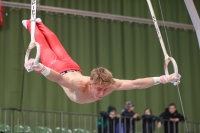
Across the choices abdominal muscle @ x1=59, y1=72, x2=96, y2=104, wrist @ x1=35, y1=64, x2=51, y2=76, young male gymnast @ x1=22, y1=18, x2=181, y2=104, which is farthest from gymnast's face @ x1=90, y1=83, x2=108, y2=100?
wrist @ x1=35, y1=64, x2=51, y2=76

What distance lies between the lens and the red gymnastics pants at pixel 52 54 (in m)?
5.42

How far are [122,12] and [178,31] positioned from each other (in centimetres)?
132

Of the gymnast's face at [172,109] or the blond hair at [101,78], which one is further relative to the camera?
the gymnast's face at [172,109]

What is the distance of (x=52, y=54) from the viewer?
550 cm

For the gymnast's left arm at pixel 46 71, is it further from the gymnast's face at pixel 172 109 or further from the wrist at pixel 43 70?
the gymnast's face at pixel 172 109

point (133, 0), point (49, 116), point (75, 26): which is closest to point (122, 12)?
point (133, 0)

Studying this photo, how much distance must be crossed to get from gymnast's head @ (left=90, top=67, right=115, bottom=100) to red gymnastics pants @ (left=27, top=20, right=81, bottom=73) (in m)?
0.64

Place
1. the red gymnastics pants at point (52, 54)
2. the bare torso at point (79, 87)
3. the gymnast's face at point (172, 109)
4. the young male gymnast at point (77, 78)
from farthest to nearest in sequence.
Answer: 1. the gymnast's face at point (172, 109)
2. the red gymnastics pants at point (52, 54)
3. the bare torso at point (79, 87)
4. the young male gymnast at point (77, 78)

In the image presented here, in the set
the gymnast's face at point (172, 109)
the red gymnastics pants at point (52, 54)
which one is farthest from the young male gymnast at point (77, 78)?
the gymnast's face at point (172, 109)

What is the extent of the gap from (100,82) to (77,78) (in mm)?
346

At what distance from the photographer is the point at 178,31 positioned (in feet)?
36.3

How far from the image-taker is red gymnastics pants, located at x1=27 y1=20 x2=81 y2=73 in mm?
5422

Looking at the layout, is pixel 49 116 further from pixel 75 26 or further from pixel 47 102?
pixel 75 26

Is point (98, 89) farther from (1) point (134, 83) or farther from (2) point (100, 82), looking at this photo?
(1) point (134, 83)
